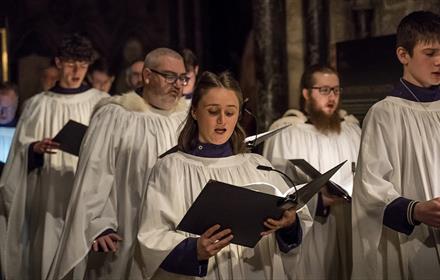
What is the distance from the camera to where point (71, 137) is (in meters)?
5.78

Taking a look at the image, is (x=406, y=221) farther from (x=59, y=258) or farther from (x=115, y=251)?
(x=59, y=258)

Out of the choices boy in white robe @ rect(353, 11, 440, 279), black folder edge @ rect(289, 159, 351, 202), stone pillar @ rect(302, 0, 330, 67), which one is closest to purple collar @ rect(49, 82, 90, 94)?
stone pillar @ rect(302, 0, 330, 67)

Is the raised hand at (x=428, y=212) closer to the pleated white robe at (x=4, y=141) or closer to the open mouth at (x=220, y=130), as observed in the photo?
the open mouth at (x=220, y=130)

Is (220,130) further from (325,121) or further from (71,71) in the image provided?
(71,71)

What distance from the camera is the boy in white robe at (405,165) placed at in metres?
3.79

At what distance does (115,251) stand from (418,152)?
188cm

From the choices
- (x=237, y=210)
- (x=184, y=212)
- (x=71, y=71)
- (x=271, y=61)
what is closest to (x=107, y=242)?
(x=184, y=212)

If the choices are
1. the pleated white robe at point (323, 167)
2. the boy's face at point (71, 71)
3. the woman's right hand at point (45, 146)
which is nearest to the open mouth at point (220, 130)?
the pleated white robe at point (323, 167)

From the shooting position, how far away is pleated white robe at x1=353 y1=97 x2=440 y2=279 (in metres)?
3.79

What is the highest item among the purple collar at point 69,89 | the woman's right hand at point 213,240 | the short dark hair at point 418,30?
the short dark hair at point 418,30

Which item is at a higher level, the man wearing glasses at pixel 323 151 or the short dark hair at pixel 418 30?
the short dark hair at pixel 418 30

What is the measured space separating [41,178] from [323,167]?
2.12m

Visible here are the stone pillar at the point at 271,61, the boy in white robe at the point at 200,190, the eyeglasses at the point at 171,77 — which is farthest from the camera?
the stone pillar at the point at 271,61

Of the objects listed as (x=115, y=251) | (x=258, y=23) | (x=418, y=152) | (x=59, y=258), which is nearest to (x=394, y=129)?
(x=418, y=152)
